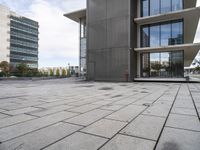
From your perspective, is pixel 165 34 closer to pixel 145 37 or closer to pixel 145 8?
pixel 145 37

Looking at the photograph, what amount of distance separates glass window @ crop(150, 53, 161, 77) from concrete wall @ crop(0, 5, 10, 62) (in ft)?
250

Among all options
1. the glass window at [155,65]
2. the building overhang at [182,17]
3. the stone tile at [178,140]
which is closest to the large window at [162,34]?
the building overhang at [182,17]

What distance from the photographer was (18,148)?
6.95 feet

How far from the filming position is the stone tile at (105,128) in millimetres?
2676

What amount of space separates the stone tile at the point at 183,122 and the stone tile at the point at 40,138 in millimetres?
2040

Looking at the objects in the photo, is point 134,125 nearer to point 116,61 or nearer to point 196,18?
point 116,61

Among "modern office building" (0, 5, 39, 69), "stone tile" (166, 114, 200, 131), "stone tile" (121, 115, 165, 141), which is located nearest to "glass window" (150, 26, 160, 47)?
"stone tile" (166, 114, 200, 131)

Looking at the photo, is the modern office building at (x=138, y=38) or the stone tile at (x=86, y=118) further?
the modern office building at (x=138, y=38)

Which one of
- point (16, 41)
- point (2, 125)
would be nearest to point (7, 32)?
point (16, 41)

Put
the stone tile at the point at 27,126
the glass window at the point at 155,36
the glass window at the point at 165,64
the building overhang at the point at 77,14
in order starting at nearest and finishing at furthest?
the stone tile at the point at 27,126 → the glass window at the point at 165,64 → the glass window at the point at 155,36 → the building overhang at the point at 77,14

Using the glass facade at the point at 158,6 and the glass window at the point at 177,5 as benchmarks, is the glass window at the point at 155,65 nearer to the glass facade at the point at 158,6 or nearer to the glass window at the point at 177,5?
the glass facade at the point at 158,6

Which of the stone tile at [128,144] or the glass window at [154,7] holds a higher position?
the glass window at [154,7]

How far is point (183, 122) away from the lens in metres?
3.26

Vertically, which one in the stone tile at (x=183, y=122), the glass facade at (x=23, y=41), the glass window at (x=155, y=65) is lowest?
the stone tile at (x=183, y=122)
